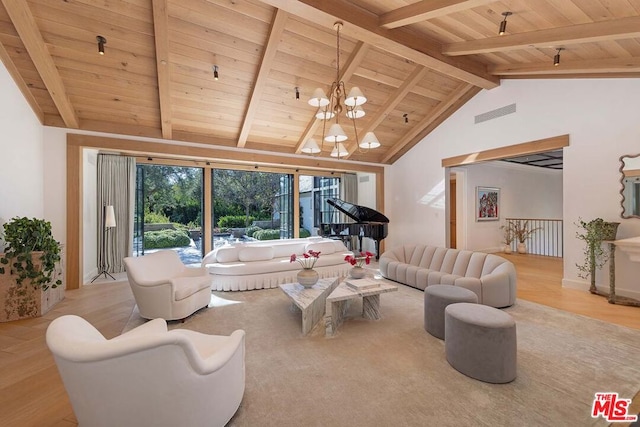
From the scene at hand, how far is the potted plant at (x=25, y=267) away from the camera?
3.25 metres

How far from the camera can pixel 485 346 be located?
7.05 ft

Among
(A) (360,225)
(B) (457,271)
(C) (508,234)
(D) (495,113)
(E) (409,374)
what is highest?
(D) (495,113)

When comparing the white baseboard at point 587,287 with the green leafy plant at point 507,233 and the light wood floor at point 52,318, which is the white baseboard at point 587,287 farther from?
the green leafy plant at point 507,233

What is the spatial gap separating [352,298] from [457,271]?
81.5 inches

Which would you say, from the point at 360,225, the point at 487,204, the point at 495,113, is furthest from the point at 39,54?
the point at 487,204

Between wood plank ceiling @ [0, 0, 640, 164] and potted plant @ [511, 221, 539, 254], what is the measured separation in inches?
188

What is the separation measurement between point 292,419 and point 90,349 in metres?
1.20

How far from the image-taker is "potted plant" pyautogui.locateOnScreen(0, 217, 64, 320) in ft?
10.7

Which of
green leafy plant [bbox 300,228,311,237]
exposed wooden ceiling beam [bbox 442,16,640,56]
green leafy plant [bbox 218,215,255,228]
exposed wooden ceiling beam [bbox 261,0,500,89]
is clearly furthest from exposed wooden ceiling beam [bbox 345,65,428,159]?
green leafy plant [bbox 218,215,255,228]

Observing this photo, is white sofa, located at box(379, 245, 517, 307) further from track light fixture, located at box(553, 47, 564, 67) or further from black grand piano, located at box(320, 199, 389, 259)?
track light fixture, located at box(553, 47, 564, 67)

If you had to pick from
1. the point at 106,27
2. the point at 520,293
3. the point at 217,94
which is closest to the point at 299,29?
the point at 217,94

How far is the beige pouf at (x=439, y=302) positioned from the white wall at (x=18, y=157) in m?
5.05

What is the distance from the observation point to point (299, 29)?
13.2 ft

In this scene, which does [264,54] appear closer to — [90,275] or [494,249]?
[90,275]
